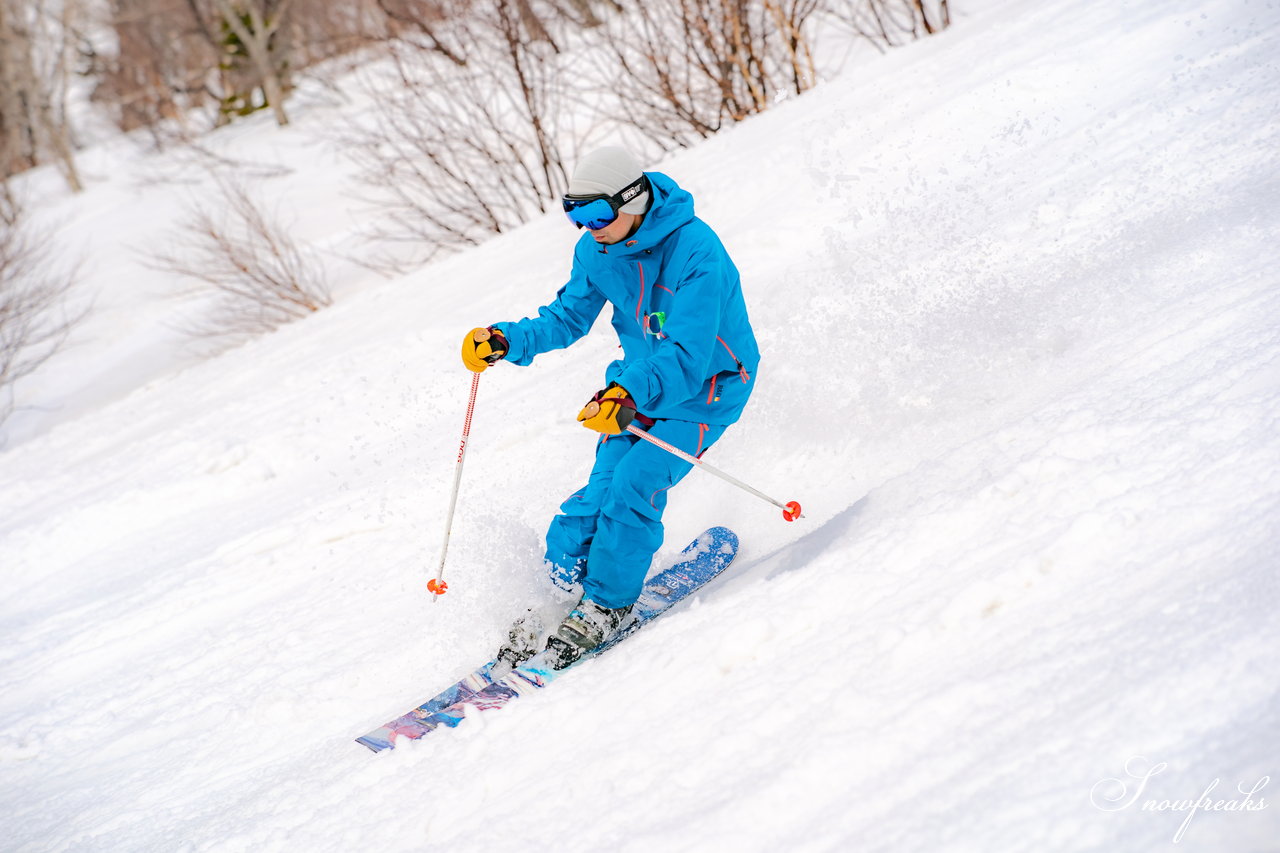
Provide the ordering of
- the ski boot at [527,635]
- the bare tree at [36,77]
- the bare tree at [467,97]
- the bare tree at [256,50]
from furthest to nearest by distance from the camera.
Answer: the bare tree at [36,77], the bare tree at [256,50], the bare tree at [467,97], the ski boot at [527,635]

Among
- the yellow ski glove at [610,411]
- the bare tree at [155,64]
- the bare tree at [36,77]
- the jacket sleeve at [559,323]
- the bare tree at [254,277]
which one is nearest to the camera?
the yellow ski glove at [610,411]

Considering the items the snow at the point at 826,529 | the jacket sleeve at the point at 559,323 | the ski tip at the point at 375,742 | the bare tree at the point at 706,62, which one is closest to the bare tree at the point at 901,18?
the bare tree at the point at 706,62

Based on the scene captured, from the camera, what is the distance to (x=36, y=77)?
20203mm

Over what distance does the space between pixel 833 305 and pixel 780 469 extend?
1.18 metres

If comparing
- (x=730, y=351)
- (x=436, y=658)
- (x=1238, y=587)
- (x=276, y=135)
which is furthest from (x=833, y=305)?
(x=276, y=135)

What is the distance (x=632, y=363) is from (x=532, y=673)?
1.03 m

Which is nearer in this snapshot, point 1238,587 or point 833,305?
point 1238,587

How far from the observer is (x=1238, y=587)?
5.58 ft

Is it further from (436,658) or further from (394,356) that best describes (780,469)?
(394,356)

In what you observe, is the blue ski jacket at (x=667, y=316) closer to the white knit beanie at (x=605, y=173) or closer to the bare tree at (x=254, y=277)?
the white knit beanie at (x=605, y=173)

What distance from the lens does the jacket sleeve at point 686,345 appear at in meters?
2.61

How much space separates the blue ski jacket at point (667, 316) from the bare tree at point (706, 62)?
6.03m

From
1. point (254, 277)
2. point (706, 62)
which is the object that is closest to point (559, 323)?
point (706, 62)

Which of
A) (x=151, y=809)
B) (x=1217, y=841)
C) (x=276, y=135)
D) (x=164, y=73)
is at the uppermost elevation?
(x=164, y=73)
